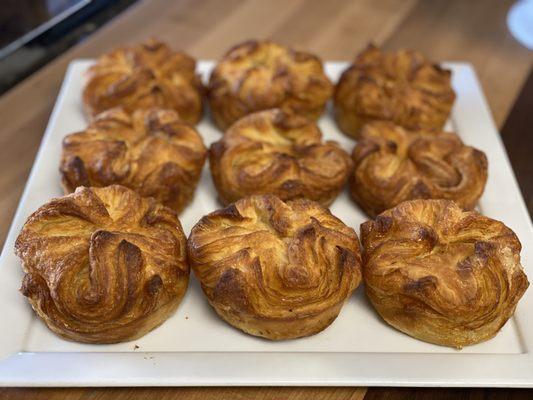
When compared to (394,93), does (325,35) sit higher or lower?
lower

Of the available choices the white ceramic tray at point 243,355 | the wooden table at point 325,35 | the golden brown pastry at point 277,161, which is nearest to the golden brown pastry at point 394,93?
the golden brown pastry at point 277,161

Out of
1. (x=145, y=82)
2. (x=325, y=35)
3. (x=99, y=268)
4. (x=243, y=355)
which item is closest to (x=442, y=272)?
(x=243, y=355)

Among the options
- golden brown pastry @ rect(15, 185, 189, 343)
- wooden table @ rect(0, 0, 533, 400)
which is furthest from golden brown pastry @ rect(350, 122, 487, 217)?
golden brown pastry @ rect(15, 185, 189, 343)

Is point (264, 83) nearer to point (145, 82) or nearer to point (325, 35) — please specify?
point (145, 82)

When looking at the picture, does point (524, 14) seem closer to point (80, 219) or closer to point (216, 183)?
point (216, 183)

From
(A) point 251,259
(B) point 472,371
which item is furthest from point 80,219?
(B) point 472,371

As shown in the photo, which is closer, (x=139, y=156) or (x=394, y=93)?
(x=139, y=156)
